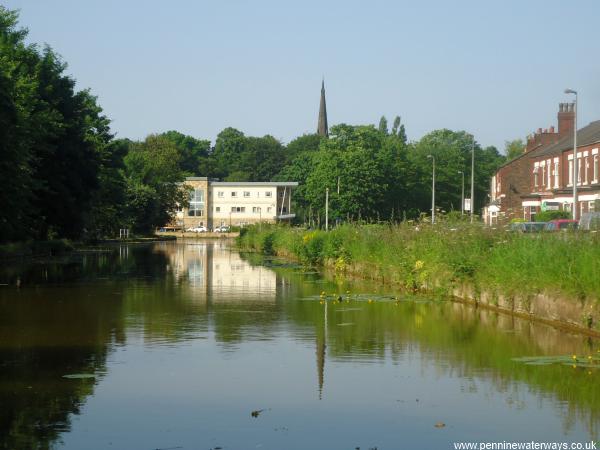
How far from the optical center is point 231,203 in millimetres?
171125

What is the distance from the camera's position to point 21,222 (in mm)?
54438

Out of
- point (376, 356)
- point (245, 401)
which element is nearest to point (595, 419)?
point (245, 401)

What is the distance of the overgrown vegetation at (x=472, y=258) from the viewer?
61.8ft

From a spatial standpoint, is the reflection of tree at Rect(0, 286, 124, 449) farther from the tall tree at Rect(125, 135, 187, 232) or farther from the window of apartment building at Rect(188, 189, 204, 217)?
the window of apartment building at Rect(188, 189, 204, 217)

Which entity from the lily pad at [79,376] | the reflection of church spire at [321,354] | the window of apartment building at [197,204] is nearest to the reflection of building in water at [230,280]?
the reflection of church spire at [321,354]

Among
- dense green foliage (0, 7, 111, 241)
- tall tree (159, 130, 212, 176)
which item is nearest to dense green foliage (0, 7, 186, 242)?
dense green foliage (0, 7, 111, 241)

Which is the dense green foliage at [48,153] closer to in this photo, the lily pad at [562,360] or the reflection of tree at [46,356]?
the reflection of tree at [46,356]

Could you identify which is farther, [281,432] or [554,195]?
[554,195]

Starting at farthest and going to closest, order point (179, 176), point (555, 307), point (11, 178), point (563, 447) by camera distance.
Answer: point (179, 176) → point (11, 178) → point (555, 307) → point (563, 447)

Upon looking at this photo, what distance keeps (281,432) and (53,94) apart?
2375 inches

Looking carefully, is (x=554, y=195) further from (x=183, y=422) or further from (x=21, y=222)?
(x=183, y=422)

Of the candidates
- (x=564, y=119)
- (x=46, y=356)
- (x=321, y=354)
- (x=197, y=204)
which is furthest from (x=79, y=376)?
(x=197, y=204)

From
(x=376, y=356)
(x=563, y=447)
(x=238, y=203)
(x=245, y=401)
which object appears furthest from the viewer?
(x=238, y=203)

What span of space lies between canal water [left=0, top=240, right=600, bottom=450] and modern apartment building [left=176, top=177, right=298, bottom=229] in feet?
475
